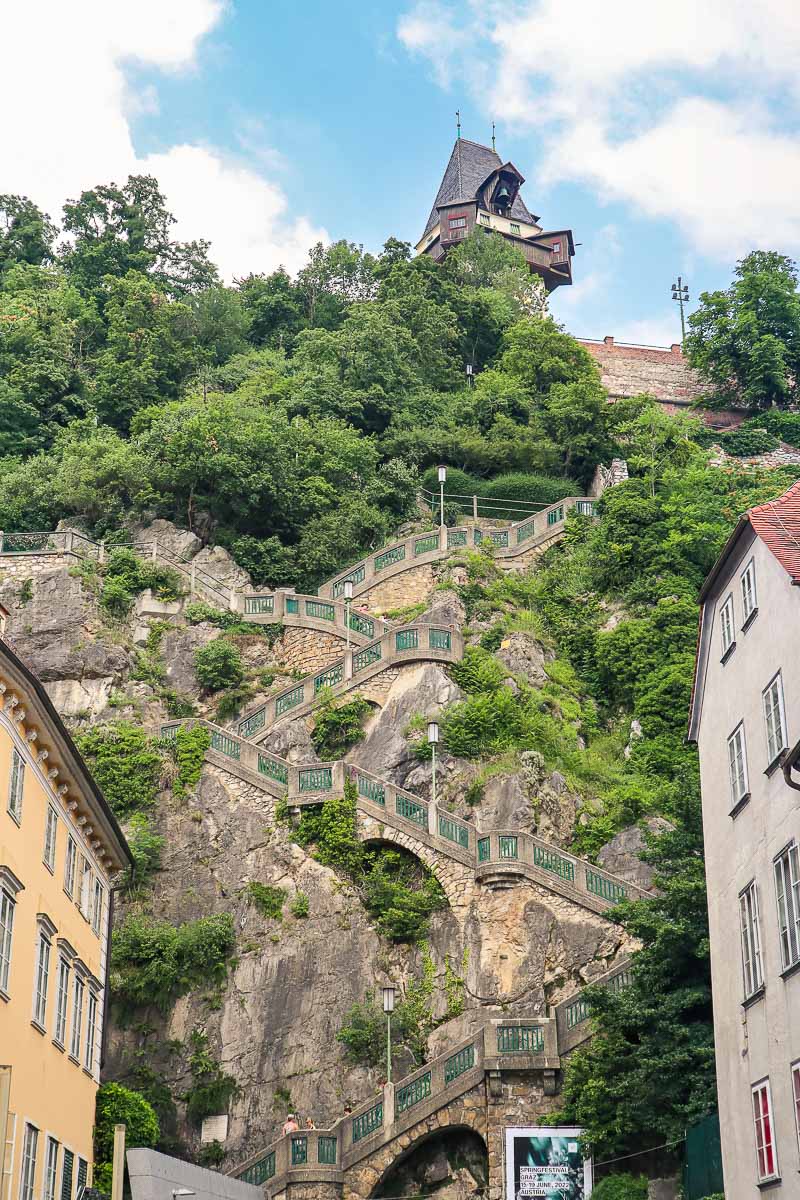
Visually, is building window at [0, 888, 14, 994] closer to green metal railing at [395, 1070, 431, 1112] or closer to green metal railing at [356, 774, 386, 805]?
green metal railing at [395, 1070, 431, 1112]

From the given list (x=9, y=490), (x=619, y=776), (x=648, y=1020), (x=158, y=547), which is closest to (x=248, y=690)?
(x=158, y=547)

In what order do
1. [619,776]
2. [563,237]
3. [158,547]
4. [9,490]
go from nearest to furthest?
1. [619,776]
2. [158,547]
3. [9,490]
4. [563,237]

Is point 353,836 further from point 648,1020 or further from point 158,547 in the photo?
point 158,547

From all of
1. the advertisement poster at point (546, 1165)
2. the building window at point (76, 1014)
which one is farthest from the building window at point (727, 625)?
the building window at point (76, 1014)

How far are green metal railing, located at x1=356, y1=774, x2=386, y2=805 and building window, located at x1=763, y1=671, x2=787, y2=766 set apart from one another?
659 inches

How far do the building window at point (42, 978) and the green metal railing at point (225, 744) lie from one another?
14.3m

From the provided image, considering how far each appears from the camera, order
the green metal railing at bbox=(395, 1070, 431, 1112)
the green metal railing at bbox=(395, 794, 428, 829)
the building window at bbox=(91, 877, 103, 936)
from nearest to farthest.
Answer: the building window at bbox=(91, 877, 103, 936) < the green metal railing at bbox=(395, 1070, 431, 1112) < the green metal railing at bbox=(395, 794, 428, 829)

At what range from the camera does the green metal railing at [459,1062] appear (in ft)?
99.7

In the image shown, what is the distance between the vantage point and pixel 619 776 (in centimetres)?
4116

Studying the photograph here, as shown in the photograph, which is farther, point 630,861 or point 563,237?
point 563,237

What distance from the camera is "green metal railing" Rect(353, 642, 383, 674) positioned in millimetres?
42281

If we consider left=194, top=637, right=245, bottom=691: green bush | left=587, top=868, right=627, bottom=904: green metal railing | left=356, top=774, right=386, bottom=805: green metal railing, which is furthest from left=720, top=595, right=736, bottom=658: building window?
left=194, top=637, right=245, bottom=691: green bush

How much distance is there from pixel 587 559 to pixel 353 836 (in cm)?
1815

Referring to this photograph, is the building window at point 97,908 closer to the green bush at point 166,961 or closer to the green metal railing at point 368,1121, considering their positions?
the green bush at point 166,961
